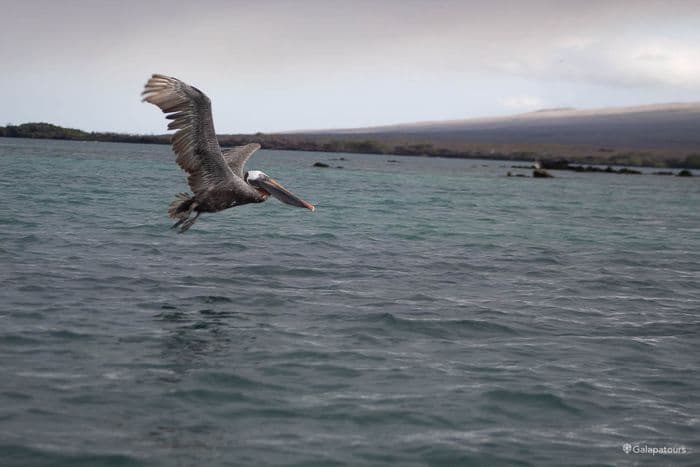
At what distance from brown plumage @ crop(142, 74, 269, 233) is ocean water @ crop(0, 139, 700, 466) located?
1348 millimetres

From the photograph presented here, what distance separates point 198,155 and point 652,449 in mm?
7609

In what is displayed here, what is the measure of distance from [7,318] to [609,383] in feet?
23.3

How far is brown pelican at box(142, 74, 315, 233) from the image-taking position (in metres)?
10.9

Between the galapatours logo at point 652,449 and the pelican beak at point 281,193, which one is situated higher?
the pelican beak at point 281,193

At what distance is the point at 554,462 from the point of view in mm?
6520

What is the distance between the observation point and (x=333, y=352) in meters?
9.25

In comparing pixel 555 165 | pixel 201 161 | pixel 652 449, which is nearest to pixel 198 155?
pixel 201 161

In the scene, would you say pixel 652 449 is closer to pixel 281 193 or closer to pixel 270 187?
pixel 281 193

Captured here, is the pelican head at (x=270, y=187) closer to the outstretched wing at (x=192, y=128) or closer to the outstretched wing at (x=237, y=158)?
the outstretched wing at (x=237, y=158)

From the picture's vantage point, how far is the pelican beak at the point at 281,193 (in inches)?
478

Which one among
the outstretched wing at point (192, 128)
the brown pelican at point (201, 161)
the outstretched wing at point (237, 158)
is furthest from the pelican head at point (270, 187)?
the outstretched wing at point (192, 128)

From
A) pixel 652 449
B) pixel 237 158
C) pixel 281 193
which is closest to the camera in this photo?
pixel 652 449

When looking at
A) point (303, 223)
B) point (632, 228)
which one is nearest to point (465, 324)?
point (303, 223)

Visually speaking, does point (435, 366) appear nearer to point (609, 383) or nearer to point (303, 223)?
point (609, 383)
